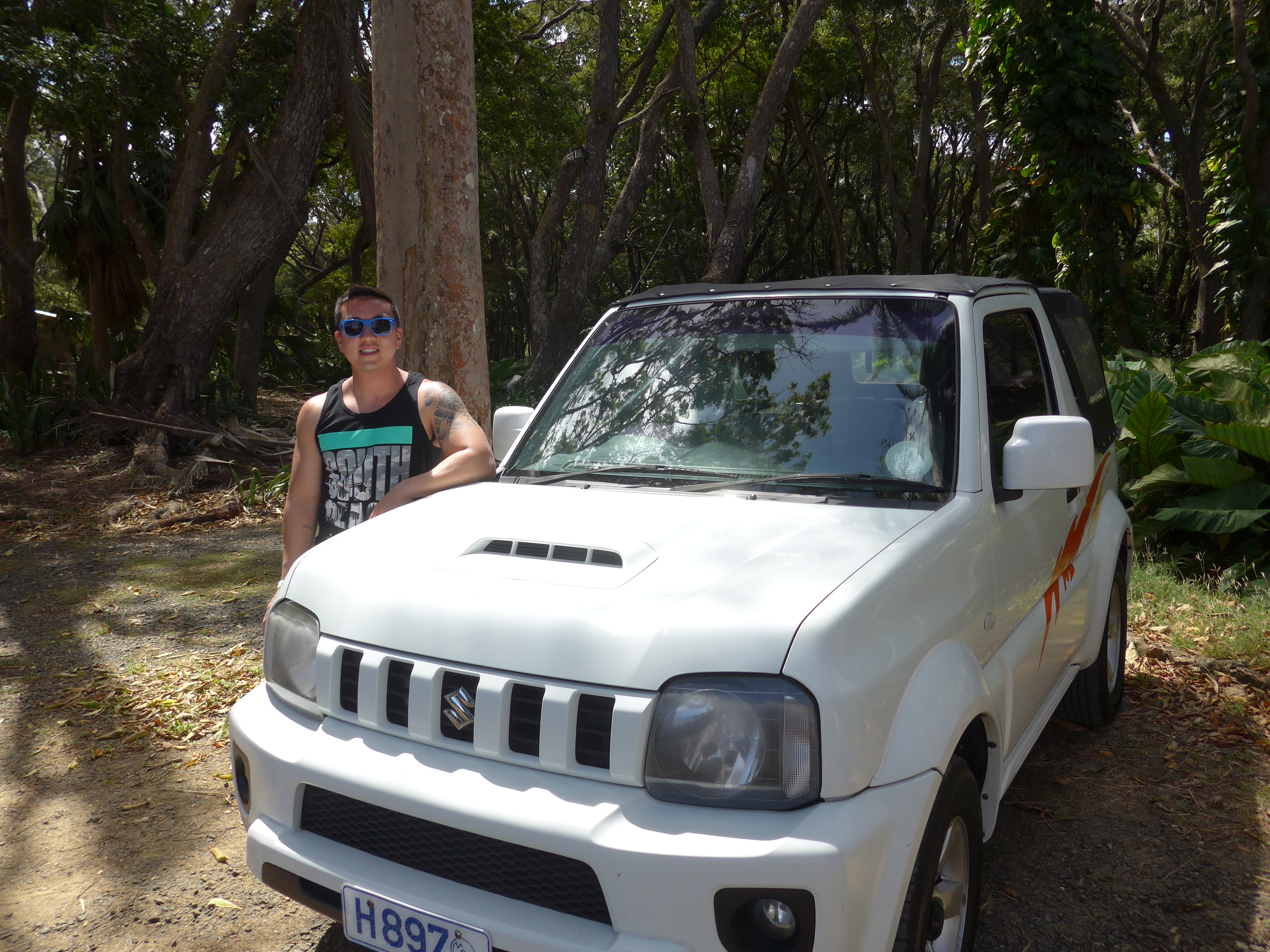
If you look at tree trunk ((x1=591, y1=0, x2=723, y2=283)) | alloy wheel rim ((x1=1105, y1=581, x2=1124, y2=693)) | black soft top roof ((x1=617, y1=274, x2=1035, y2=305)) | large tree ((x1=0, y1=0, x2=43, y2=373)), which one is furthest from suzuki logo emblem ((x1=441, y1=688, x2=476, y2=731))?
large tree ((x1=0, y1=0, x2=43, y2=373))

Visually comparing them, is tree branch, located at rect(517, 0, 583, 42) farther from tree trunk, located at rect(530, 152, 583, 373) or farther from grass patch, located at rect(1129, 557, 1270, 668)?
grass patch, located at rect(1129, 557, 1270, 668)

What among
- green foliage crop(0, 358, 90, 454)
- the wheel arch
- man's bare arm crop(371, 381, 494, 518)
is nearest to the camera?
man's bare arm crop(371, 381, 494, 518)

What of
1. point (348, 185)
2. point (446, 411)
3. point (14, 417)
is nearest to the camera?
point (446, 411)

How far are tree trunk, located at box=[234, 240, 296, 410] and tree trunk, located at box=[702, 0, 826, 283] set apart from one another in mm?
7737

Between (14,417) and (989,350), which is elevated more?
(989,350)

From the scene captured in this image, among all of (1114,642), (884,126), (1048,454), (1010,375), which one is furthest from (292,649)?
(884,126)

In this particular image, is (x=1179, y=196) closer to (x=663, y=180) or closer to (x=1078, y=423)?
(x=663, y=180)

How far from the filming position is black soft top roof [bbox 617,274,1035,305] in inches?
124

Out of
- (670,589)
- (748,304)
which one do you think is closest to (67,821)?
(670,589)

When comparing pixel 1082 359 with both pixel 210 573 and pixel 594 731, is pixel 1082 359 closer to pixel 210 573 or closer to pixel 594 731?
pixel 594 731

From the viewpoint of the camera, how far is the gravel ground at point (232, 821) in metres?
2.92

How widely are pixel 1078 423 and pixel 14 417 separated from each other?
1274cm

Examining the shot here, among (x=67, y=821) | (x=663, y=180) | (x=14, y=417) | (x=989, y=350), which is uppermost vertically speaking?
(x=663, y=180)

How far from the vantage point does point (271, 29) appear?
41.4ft
